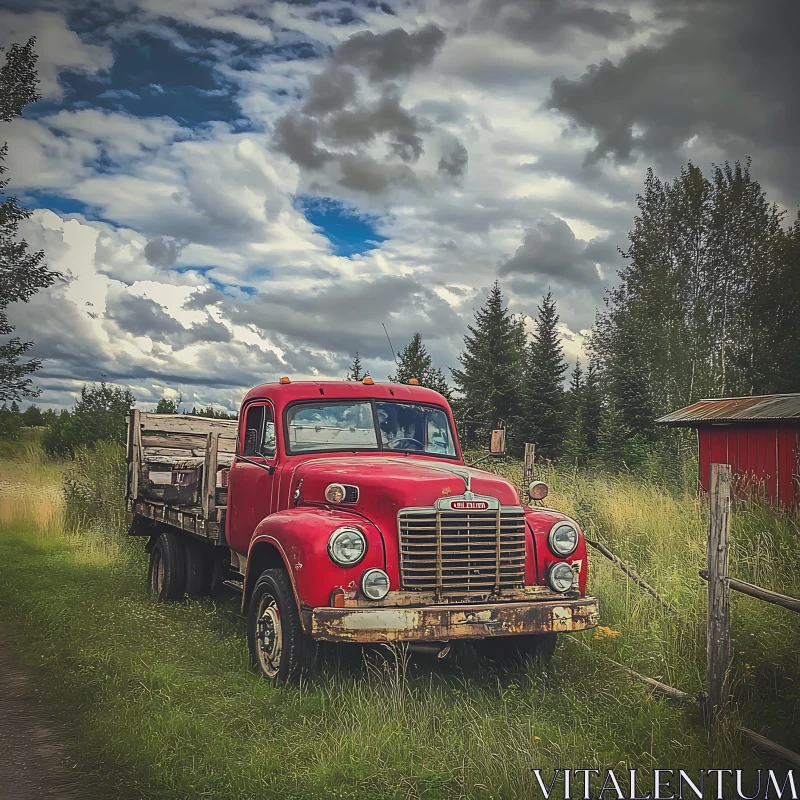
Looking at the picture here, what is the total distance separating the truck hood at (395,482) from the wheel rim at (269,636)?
848mm

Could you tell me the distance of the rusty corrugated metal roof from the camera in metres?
13.5

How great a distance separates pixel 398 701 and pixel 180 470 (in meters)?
4.87

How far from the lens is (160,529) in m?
10.1

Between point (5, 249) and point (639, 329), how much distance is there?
21.1 meters

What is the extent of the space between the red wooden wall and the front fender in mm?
8329

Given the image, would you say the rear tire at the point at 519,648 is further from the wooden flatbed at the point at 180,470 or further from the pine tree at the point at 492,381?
the pine tree at the point at 492,381

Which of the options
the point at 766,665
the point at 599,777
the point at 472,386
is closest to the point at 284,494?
the point at 599,777

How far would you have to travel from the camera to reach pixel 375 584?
547 centimetres

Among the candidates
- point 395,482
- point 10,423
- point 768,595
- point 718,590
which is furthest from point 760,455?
point 10,423

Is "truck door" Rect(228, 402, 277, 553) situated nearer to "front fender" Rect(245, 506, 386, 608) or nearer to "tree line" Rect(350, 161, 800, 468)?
"front fender" Rect(245, 506, 386, 608)

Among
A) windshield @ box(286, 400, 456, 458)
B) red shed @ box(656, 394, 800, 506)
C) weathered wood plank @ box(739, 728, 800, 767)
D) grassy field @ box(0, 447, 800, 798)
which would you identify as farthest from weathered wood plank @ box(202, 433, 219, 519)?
red shed @ box(656, 394, 800, 506)

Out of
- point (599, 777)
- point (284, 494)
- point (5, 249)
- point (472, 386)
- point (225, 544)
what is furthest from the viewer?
point (472, 386)

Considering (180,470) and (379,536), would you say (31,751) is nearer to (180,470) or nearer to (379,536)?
(379,536)

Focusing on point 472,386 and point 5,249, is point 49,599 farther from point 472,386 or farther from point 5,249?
point 472,386
